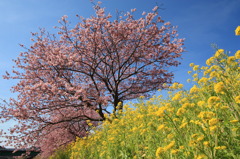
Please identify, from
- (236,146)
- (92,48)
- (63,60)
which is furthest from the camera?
(92,48)

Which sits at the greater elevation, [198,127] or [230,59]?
[230,59]

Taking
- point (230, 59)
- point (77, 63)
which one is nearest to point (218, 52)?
point (230, 59)

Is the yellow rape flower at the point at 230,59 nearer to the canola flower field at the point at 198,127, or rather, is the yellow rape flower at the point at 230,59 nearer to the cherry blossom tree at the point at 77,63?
the canola flower field at the point at 198,127

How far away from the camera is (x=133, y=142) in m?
5.24

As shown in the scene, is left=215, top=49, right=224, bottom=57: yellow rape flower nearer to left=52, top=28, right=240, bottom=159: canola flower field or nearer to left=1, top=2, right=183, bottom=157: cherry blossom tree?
left=52, top=28, right=240, bottom=159: canola flower field

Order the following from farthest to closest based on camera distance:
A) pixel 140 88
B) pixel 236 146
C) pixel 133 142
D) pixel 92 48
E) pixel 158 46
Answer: pixel 140 88 < pixel 158 46 < pixel 92 48 < pixel 133 142 < pixel 236 146

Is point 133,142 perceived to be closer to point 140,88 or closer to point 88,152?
point 88,152

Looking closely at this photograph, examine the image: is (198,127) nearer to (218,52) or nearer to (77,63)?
(218,52)

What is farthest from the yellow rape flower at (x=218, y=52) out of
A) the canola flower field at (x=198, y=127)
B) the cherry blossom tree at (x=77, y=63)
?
the cherry blossom tree at (x=77, y=63)

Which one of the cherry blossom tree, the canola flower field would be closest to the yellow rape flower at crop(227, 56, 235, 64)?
the canola flower field

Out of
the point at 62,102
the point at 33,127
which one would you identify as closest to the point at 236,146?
the point at 62,102

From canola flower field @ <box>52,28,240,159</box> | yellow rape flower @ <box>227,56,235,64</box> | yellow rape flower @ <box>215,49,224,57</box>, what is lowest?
canola flower field @ <box>52,28,240,159</box>

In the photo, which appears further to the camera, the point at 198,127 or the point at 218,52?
the point at 218,52

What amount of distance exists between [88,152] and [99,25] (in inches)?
299
